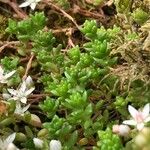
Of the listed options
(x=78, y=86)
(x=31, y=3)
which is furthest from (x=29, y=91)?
(x=31, y=3)

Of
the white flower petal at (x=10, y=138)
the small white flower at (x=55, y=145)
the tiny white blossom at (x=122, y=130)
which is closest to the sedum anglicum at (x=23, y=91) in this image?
the white flower petal at (x=10, y=138)

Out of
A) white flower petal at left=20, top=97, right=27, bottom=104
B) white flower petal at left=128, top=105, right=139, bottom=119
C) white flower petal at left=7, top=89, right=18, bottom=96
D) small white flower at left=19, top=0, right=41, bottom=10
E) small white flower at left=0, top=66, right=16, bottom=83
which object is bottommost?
white flower petal at left=20, top=97, right=27, bottom=104

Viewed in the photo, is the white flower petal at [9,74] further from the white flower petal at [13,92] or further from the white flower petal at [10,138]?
the white flower petal at [10,138]

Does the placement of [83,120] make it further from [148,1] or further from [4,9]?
[4,9]

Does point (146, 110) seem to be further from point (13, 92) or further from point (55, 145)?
point (13, 92)

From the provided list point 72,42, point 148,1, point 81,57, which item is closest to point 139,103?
point 81,57

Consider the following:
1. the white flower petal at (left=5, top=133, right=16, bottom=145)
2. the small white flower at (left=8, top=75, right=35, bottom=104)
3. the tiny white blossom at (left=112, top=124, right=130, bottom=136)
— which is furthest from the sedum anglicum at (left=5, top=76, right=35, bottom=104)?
the tiny white blossom at (left=112, top=124, right=130, bottom=136)

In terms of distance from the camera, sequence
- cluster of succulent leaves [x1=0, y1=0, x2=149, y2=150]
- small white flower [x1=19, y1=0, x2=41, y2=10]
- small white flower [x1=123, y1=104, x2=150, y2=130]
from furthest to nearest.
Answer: small white flower [x1=19, y1=0, x2=41, y2=10] → cluster of succulent leaves [x1=0, y1=0, x2=149, y2=150] → small white flower [x1=123, y1=104, x2=150, y2=130]

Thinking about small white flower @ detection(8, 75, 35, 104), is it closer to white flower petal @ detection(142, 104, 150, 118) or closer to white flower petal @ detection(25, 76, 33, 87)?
white flower petal @ detection(25, 76, 33, 87)
